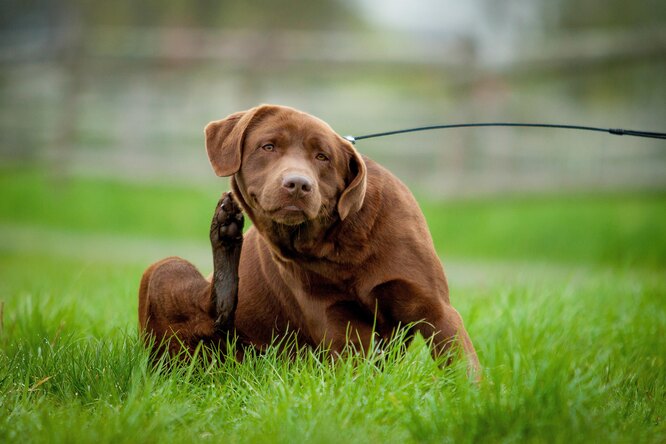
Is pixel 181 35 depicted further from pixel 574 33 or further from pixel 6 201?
pixel 574 33

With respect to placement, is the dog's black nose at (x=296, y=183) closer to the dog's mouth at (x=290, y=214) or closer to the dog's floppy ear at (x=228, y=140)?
the dog's mouth at (x=290, y=214)

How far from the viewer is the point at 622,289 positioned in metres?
5.18

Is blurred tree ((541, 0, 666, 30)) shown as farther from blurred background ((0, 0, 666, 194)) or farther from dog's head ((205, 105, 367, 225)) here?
dog's head ((205, 105, 367, 225))

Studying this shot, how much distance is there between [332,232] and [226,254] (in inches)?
21.8

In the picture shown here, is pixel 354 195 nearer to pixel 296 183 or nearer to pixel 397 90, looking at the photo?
pixel 296 183

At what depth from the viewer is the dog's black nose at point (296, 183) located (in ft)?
9.20

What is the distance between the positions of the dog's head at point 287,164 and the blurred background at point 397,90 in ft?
22.2

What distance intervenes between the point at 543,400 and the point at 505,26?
10.5 m

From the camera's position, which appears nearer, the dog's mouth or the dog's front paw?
the dog's mouth

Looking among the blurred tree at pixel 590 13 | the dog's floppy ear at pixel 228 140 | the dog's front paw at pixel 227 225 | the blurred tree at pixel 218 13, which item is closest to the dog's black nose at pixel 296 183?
the dog's floppy ear at pixel 228 140

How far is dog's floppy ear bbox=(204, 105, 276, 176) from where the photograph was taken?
3.03 meters

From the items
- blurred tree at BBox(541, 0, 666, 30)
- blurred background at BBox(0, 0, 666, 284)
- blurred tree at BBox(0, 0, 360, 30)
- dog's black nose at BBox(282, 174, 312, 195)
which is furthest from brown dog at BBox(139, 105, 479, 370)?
blurred tree at BBox(0, 0, 360, 30)

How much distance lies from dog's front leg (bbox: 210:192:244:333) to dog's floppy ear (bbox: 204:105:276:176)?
31 centimetres

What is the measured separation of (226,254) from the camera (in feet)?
11.0
